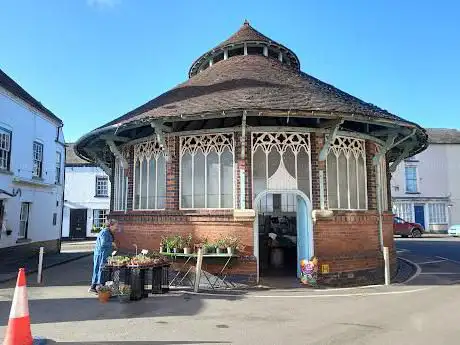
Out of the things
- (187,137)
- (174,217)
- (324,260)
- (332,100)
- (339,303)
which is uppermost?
(332,100)

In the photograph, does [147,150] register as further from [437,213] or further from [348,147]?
[437,213]

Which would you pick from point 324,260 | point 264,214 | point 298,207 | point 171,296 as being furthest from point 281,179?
point 264,214

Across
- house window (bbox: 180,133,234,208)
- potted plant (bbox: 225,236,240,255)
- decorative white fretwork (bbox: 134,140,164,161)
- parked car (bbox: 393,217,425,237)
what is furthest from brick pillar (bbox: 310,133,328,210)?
parked car (bbox: 393,217,425,237)

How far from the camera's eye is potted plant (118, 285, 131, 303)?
7773 mm

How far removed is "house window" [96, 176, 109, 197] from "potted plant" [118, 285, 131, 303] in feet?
80.4

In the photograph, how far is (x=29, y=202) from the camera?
17859mm

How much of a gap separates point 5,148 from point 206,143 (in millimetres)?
10150

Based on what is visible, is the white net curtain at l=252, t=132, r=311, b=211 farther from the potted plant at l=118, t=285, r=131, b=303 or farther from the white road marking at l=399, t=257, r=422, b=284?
the potted plant at l=118, t=285, r=131, b=303

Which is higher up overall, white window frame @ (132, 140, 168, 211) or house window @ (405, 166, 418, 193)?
house window @ (405, 166, 418, 193)

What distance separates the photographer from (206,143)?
34.5 ft

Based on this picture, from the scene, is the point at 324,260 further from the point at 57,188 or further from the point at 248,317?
the point at 57,188

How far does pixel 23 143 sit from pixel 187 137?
10159 mm

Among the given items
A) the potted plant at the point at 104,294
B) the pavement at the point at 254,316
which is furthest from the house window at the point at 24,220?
the potted plant at the point at 104,294

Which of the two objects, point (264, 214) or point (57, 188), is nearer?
point (264, 214)
